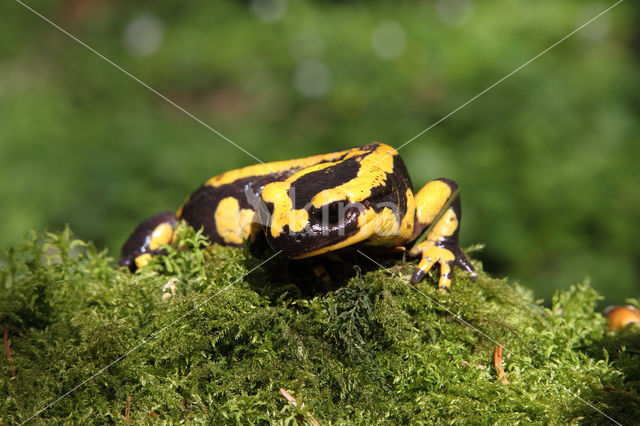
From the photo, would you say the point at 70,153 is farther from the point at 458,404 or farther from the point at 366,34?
the point at 458,404

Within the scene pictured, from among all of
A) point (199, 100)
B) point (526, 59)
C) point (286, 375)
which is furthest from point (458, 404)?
point (199, 100)

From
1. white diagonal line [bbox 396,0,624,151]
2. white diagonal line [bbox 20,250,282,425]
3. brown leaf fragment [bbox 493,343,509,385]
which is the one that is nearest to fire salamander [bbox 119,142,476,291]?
white diagonal line [bbox 20,250,282,425]

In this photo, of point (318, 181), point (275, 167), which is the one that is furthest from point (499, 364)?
point (275, 167)

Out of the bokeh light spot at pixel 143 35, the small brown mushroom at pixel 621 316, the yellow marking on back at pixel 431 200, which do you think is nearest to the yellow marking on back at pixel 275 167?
the yellow marking on back at pixel 431 200

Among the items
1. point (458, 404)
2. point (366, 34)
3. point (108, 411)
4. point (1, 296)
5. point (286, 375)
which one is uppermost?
point (366, 34)

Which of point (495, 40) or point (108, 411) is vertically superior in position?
point (495, 40)

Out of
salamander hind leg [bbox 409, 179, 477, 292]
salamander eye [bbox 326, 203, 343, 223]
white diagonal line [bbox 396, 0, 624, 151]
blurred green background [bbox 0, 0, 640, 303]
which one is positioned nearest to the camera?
salamander eye [bbox 326, 203, 343, 223]

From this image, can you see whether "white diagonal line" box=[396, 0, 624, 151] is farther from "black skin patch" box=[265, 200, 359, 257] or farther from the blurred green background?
"black skin patch" box=[265, 200, 359, 257]

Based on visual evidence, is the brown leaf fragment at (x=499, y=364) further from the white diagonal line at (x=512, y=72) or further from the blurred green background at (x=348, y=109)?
the white diagonal line at (x=512, y=72)

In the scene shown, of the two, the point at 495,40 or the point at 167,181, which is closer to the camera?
the point at 167,181
